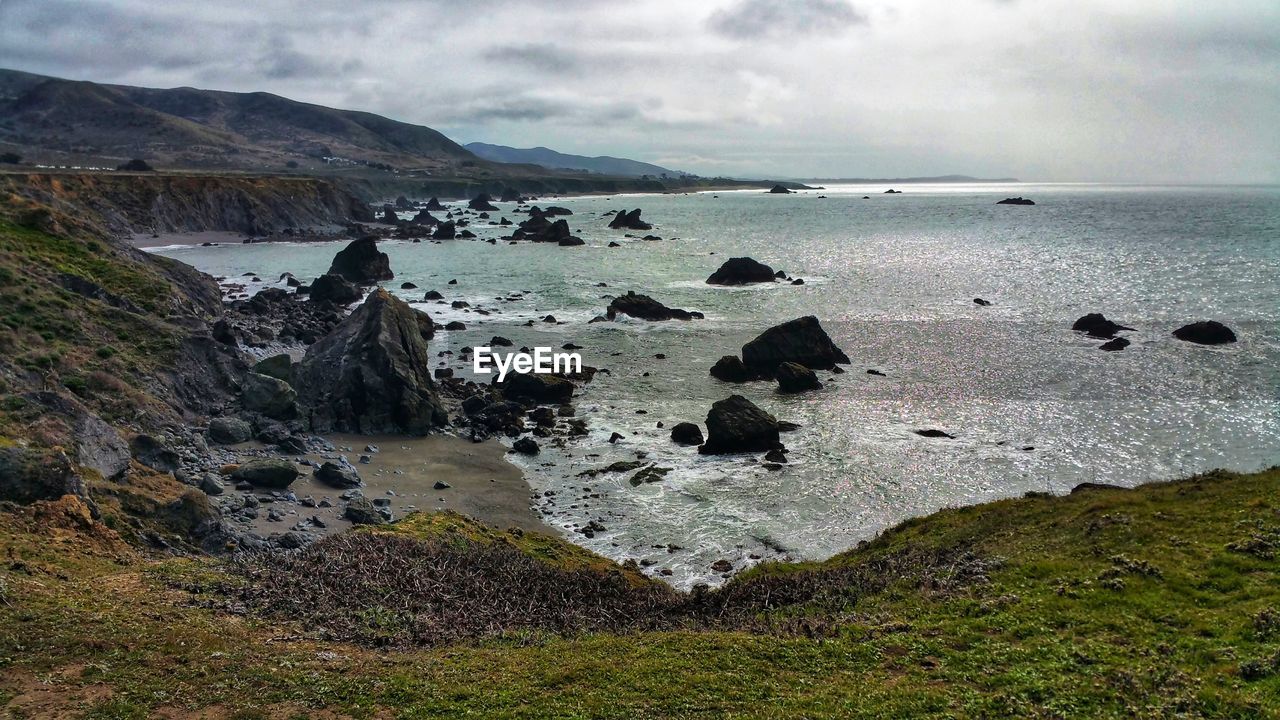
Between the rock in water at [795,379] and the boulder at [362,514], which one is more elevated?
the rock in water at [795,379]

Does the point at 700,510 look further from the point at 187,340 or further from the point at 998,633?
the point at 187,340

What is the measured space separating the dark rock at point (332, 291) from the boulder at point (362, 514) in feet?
147

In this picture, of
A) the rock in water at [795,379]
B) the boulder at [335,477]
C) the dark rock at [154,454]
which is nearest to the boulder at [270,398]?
the boulder at [335,477]

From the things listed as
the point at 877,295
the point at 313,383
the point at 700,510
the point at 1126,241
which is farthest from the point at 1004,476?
the point at 1126,241

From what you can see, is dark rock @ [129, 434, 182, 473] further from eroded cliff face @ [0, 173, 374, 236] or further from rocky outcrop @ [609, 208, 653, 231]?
rocky outcrop @ [609, 208, 653, 231]

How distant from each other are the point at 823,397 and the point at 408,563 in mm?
29606

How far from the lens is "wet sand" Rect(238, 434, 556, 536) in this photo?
26672 millimetres

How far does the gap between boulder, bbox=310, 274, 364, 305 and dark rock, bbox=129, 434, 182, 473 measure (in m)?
41.5

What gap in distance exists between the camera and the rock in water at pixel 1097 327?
57812 millimetres

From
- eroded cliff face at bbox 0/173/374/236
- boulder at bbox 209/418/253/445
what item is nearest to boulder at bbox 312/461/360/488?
boulder at bbox 209/418/253/445

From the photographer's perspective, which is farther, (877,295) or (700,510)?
(877,295)

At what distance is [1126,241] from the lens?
126 meters

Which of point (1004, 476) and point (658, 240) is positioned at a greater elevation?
point (658, 240)

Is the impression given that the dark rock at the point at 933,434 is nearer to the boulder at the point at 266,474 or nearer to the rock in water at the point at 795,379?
the rock in water at the point at 795,379
